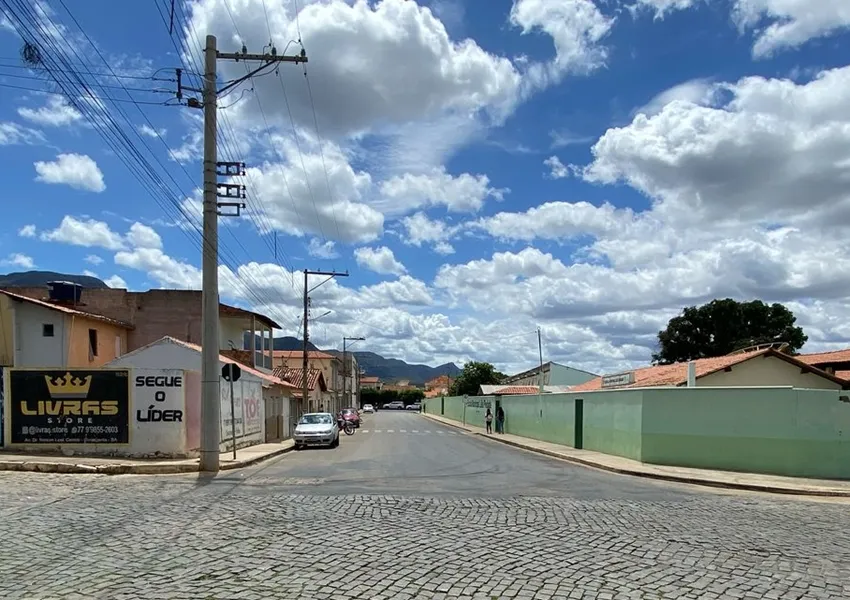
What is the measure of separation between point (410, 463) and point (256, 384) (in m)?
11.5

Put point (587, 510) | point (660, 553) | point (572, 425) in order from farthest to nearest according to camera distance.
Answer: point (572, 425) → point (587, 510) → point (660, 553)

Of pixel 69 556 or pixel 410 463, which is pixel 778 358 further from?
pixel 69 556

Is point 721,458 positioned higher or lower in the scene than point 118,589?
lower

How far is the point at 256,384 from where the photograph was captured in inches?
1189

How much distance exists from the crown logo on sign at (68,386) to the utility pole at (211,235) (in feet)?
13.4

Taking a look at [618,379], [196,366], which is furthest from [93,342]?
[618,379]

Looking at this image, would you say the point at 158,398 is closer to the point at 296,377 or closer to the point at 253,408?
the point at 253,408

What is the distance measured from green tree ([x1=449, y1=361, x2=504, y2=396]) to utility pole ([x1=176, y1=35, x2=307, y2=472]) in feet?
294

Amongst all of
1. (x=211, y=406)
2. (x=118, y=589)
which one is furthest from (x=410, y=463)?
(x=118, y=589)

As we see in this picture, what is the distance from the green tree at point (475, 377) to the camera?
107125 millimetres

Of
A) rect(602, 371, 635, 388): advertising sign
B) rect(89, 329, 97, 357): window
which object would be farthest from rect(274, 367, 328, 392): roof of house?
rect(602, 371, 635, 388): advertising sign

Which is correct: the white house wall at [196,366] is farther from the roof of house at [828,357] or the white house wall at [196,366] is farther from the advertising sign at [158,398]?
the roof of house at [828,357]

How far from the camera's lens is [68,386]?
19766 millimetres

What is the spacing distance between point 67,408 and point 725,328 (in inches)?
2261
